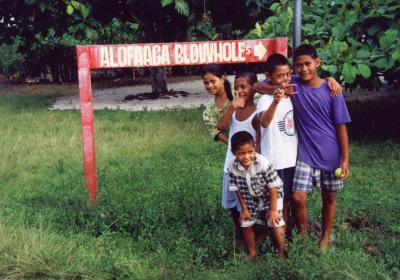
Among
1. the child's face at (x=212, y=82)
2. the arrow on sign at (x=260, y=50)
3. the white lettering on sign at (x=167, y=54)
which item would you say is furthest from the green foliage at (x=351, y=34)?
the child's face at (x=212, y=82)

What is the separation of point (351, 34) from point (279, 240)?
409cm

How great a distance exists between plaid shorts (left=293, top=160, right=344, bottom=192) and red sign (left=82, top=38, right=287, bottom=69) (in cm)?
127

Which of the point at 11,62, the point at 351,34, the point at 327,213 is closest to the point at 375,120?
the point at 351,34

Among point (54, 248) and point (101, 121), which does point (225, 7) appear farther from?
point (54, 248)

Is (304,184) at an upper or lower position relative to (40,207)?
upper

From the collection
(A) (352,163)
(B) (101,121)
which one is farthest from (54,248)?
(B) (101,121)

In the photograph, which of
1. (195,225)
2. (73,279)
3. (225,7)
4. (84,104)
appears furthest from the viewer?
(225,7)

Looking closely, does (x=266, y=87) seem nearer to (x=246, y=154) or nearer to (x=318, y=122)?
(x=318, y=122)

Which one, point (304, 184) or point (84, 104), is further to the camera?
point (84, 104)

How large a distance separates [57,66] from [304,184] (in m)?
18.5

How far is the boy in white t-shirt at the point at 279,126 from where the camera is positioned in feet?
12.3

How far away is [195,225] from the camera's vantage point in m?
4.42

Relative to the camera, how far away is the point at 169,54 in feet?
15.7

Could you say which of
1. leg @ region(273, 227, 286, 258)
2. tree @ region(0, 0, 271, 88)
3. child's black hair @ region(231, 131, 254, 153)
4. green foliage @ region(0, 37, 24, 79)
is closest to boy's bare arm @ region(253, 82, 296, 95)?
child's black hair @ region(231, 131, 254, 153)
